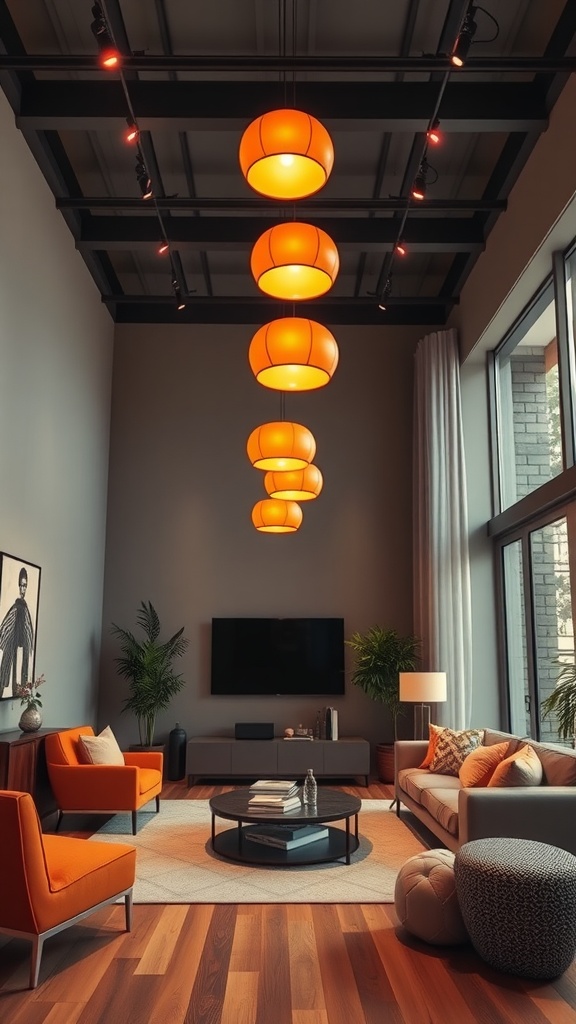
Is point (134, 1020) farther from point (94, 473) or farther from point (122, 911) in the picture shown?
point (94, 473)

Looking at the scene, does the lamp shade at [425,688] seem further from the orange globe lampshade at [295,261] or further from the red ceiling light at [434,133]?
the red ceiling light at [434,133]

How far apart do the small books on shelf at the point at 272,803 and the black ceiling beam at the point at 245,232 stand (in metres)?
4.94

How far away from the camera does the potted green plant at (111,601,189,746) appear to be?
26.9 feet

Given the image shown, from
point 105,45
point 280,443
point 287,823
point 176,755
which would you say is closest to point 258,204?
point 105,45

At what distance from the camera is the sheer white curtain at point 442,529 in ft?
25.7

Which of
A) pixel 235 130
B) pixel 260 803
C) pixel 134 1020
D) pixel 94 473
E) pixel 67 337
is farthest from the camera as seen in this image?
pixel 94 473

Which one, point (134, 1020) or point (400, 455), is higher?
point (400, 455)

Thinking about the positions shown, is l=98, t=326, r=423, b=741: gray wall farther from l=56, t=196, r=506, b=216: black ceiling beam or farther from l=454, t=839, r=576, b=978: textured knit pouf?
l=454, t=839, r=576, b=978: textured knit pouf

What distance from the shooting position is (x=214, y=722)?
868cm

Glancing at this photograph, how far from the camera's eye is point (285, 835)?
5234mm

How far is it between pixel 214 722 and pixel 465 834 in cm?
476

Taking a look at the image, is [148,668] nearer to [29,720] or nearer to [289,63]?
[29,720]

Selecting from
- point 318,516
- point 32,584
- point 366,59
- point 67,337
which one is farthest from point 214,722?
point 366,59

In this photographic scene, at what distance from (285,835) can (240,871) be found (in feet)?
1.59
